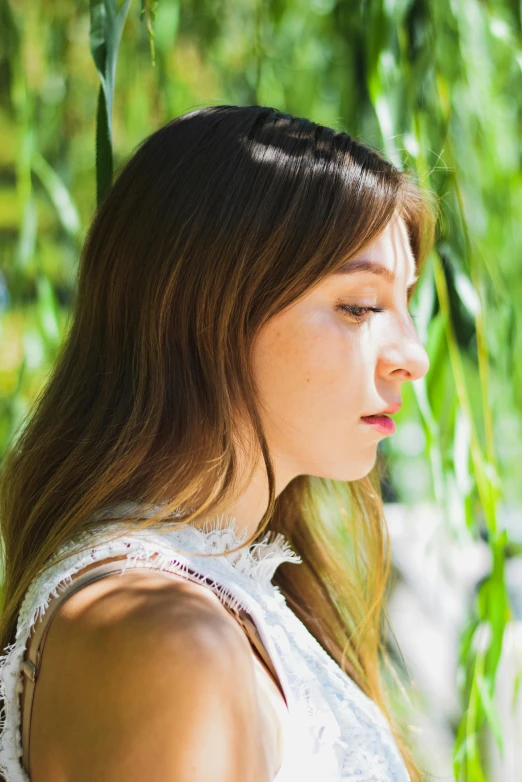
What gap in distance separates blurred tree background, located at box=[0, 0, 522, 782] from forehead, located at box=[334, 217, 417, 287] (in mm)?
256

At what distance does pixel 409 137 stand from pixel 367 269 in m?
0.47

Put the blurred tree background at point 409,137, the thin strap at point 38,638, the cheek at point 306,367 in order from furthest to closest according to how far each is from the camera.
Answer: the blurred tree background at point 409,137
the cheek at point 306,367
the thin strap at point 38,638

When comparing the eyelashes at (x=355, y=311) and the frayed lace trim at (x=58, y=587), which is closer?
the frayed lace trim at (x=58, y=587)

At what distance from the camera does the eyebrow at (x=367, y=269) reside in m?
0.90

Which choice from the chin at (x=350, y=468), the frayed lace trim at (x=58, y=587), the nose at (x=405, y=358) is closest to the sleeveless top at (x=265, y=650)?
the frayed lace trim at (x=58, y=587)

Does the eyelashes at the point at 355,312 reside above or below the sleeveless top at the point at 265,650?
above

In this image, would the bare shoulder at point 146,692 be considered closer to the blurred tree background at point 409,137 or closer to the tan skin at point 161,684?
the tan skin at point 161,684

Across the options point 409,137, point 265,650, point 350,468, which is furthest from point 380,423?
point 409,137

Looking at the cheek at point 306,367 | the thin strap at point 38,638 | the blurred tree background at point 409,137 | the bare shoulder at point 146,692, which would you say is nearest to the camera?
the bare shoulder at point 146,692

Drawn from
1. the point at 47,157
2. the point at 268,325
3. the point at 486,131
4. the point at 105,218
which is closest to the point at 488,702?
the point at 268,325

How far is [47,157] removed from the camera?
184 cm

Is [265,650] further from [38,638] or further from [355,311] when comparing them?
[355,311]

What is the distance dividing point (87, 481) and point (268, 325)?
0.73 ft

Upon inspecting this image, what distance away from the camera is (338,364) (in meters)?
0.90
